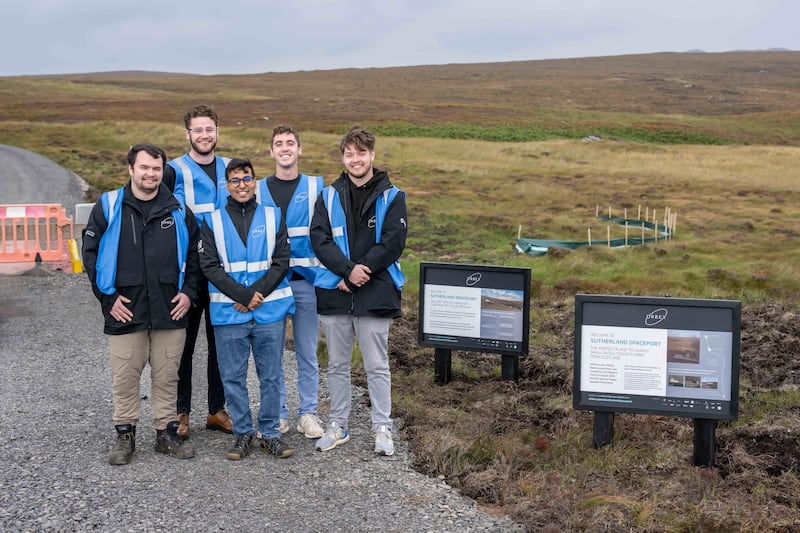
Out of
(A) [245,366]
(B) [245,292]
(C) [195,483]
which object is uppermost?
(B) [245,292]

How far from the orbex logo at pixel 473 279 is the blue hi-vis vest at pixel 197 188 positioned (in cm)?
278

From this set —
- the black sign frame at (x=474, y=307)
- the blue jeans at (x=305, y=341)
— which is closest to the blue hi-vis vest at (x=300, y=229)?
the blue jeans at (x=305, y=341)

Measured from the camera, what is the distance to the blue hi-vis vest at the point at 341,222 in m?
5.91

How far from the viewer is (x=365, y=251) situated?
5953 millimetres

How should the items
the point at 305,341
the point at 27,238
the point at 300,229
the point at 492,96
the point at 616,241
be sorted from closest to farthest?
the point at 300,229, the point at 305,341, the point at 27,238, the point at 616,241, the point at 492,96

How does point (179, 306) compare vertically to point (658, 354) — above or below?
→ above

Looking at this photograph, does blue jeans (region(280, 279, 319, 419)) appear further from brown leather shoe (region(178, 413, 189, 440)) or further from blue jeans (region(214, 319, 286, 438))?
brown leather shoe (region(178, 413, 189, 440))

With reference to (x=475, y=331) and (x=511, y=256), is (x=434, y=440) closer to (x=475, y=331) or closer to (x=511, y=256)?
(x=475, y=331)

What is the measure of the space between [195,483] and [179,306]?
1.19 metres

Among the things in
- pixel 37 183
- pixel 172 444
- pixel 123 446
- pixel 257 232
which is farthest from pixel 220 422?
pixel 37 183

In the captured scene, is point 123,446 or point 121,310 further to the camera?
point 123,446

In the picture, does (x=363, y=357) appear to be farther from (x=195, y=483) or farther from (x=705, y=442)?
(x=705, y=442)

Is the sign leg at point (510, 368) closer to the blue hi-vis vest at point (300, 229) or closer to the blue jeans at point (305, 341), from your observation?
the blue jeans at point (305, 341)

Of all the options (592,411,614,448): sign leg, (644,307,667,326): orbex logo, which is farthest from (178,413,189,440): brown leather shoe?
(644,307,667,326): orbex logo
